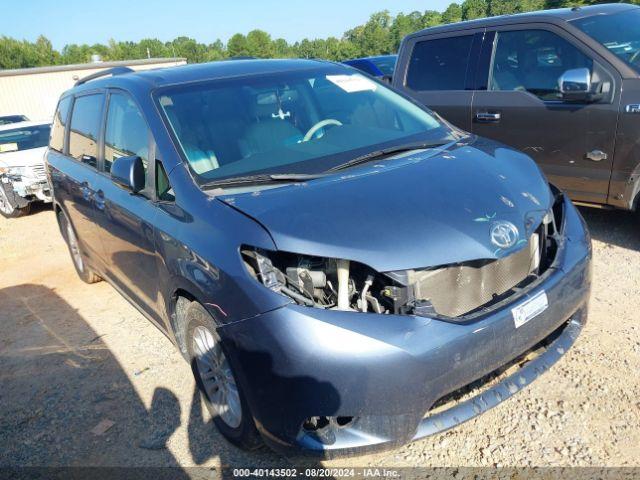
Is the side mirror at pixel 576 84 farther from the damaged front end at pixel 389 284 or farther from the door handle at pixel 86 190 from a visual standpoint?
the door handle at pixel 86 190

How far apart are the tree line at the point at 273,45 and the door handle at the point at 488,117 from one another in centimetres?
5500

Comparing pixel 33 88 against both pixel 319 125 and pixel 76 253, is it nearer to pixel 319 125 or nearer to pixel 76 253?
pixel 76 253

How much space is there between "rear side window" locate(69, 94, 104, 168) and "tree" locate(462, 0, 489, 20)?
72.5 meters

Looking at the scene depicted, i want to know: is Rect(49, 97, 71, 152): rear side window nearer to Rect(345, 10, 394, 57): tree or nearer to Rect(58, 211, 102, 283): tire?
Rect(58, 211, 102, 283): tire

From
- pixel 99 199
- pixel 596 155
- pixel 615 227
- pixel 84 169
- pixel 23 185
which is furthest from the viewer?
pixel 23 185

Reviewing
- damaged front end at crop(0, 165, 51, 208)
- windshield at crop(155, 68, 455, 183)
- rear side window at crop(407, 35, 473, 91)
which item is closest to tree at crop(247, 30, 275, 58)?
damaged front end at crop(0, 165, 51, 208)

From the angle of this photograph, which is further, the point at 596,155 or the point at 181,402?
the point at 596,155

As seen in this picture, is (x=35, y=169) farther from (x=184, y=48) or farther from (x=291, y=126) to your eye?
(x=184, y=48)

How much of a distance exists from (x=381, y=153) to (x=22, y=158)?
7.76 metres

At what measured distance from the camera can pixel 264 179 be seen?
2.70m

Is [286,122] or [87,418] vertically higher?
[286,122]

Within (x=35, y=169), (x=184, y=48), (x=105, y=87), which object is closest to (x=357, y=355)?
(x=105, y=87)

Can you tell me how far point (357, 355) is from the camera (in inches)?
79.8

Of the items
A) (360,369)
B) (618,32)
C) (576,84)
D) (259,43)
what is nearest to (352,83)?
(576,84)
